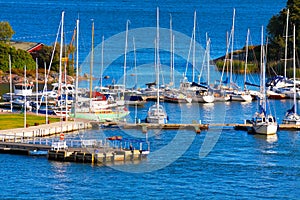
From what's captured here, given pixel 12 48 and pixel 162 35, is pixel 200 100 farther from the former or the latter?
pixel 162 35

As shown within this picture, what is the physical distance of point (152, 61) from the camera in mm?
139875

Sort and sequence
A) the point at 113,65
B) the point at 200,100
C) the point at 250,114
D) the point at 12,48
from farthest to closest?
1. the point at 113,65
2. the point at 12,48
3. the point at 200,100
4. the point at 250,114

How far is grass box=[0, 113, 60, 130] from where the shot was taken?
74469 millimetres

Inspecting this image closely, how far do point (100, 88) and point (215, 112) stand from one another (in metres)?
12.8

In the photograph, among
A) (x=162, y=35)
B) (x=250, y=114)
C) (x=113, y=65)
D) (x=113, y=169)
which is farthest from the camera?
(x=162, y=35)

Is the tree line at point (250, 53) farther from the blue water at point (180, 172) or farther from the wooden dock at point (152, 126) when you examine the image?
the blue water at point (180, 172)

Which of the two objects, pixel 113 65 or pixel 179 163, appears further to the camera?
pixel 113 65

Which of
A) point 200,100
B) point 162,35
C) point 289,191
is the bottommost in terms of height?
point 289,191

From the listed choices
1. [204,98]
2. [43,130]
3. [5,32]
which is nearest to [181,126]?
[43,130]

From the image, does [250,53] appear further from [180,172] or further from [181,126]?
[180,172]

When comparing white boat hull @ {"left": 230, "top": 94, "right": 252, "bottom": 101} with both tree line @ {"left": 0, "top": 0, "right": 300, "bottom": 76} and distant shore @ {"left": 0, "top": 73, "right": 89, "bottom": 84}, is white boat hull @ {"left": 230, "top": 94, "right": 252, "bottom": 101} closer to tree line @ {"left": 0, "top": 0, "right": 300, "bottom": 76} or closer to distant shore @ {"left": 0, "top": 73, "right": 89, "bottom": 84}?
tree line @ {"left": 0, "top": 0, "right": 300, "bottom": 76}

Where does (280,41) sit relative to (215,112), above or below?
above

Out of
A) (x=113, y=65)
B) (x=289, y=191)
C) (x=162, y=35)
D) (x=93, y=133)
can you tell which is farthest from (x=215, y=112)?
(x=162, y=35)

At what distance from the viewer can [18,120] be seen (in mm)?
77375
